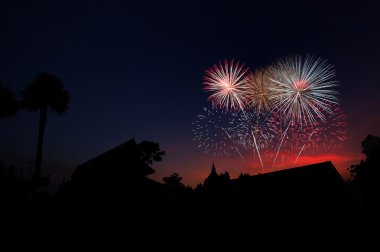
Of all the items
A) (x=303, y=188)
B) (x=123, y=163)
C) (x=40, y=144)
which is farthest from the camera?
(x=40, y=144)

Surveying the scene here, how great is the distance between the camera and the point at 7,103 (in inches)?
1273

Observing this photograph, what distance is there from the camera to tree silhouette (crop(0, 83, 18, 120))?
1263 inches

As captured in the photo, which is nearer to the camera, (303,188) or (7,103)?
(303,188)

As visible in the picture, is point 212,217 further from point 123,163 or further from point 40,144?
point 40,144

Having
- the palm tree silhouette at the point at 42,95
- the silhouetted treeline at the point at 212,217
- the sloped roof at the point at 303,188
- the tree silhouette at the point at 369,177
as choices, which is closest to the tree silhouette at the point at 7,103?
the palm tree silhouette at the point at 42,95

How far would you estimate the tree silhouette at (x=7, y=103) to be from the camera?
1263 inches

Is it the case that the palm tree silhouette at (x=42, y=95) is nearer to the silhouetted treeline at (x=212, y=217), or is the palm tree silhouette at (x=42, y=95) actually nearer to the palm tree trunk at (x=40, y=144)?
the palm tree trunk at (x=40, y=144)

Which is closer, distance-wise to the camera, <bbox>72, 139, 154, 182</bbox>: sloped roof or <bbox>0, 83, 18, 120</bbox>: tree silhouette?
<bbox>72, 139, 154, 182</bbox>: sloped roof

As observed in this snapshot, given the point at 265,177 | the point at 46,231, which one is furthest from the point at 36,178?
the point at 265,177

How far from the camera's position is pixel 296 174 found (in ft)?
66.8

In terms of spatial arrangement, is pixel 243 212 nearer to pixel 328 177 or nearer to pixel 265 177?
pixel 265 177

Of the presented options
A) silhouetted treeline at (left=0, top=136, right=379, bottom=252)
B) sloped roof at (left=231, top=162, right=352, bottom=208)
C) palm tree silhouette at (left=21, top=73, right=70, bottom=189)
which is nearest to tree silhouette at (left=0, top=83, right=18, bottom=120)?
palm tree silhouette at (left=21, top=73, right=70, bottom=189)

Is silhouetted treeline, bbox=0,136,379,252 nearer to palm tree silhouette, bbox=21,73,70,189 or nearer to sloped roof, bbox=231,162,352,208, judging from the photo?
sloped roof, bbox=231,162,352,208

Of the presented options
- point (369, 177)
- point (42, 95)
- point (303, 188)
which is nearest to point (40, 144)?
point (42, 95)
